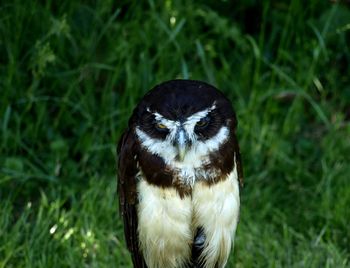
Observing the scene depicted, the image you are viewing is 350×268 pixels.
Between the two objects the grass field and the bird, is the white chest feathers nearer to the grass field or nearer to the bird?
the bird

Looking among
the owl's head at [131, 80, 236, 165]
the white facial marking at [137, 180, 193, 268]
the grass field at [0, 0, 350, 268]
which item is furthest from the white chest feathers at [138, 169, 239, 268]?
the grass field at [0, 0, 350, 268]

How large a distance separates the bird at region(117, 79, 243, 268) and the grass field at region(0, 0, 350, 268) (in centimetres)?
67

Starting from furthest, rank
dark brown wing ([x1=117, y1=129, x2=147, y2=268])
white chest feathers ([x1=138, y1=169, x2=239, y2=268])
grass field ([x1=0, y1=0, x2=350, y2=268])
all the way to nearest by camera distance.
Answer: grass field ([x1=0, y1=0, x2=350, y2=268])
dark brown wing ([x1=117, y1=129, x2=147, y2=268])
white chest feathers ([x1=138, y1=169, x2=239, y2=268])

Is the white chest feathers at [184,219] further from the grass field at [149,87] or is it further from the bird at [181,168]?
the grass field at [149,87]

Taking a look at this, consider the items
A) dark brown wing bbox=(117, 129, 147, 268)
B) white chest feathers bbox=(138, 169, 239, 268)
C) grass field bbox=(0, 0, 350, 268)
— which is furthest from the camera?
grass field bbox=(0, 0, 350, 268)

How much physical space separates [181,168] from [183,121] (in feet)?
0.74

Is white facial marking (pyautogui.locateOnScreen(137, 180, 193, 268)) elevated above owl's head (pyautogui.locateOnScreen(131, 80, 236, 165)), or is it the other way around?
owl's head (pyautogui.locateOnScreen(131, 80, 236, 165))

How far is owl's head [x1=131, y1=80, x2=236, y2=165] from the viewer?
4406 mm

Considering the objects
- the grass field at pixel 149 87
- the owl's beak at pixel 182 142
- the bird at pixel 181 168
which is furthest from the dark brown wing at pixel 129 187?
the grass field at pixel 149 87

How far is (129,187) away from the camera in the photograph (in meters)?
4.64

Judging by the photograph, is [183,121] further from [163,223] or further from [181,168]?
[163,223]

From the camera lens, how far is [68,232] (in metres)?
5.28

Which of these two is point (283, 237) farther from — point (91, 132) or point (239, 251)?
point (91, 132)

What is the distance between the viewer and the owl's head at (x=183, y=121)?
14.5 ft
